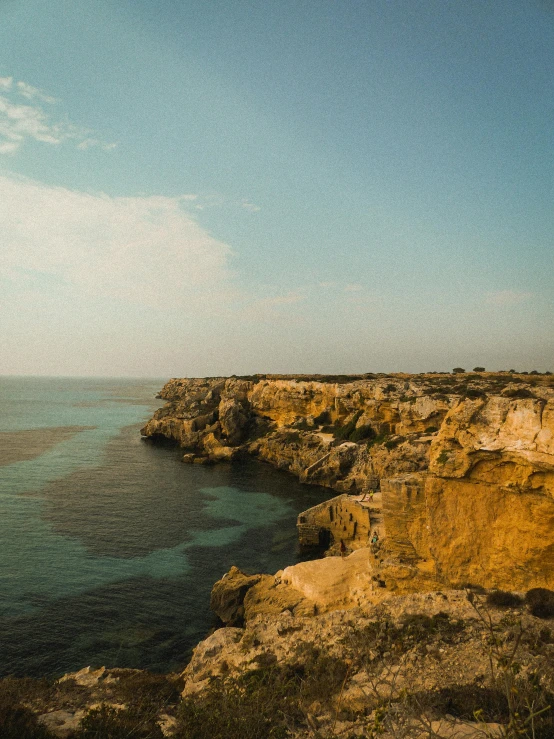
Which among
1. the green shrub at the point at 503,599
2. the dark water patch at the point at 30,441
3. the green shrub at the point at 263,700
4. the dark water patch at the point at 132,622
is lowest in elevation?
the dark water patch at the point at 132,622

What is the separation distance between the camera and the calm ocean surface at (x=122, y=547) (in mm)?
19016

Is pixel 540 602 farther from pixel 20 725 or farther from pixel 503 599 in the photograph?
pixel 20 725

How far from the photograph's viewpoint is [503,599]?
516 inches

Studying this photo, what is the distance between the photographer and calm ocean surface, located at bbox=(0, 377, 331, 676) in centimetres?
1902

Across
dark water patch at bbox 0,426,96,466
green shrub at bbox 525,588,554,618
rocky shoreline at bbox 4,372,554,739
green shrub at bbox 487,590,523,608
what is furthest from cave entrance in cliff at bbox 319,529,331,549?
dark water patch at bbox 0,426,96,466

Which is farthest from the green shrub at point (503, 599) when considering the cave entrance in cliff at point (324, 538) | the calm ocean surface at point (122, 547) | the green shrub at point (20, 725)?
the cave entrance in cliff at point (324, 538)

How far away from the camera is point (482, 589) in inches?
571

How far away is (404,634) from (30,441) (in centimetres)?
6839

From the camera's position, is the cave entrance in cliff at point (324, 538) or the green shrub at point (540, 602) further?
the cave entrance in cliff at point (324, 538)

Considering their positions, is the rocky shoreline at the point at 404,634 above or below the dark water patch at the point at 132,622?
above

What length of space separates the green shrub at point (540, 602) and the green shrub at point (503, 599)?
33 cm

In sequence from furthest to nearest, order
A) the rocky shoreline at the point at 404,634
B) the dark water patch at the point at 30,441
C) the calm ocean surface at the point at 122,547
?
the dark water patch at the point at 30,441
the calm ocean surface at the point at 122,547
the rocky shoreline at the point at 404,634

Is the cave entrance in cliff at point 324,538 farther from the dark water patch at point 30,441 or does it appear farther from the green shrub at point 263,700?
the dark water patch at point 30,441

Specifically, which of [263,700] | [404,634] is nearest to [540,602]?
[404,634]
